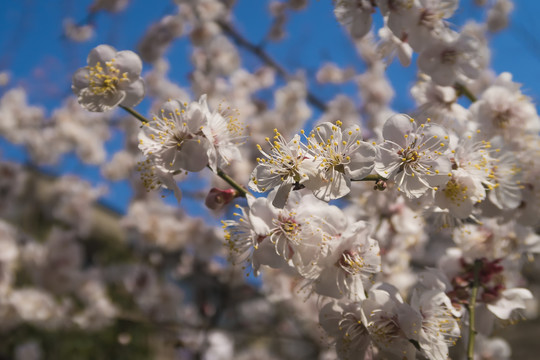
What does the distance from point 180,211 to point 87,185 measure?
1.29 metres

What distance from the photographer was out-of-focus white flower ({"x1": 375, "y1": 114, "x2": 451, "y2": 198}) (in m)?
0.94

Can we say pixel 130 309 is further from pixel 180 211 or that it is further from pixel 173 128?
pixel 173 128

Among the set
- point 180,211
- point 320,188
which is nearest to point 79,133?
point 180,211

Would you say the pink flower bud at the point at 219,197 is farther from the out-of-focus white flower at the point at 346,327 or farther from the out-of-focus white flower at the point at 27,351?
the out-of-focus white flower at the point at 27,351

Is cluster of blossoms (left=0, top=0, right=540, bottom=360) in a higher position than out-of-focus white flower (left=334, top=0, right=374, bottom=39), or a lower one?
lower

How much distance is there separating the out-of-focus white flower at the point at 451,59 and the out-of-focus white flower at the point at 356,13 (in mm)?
226

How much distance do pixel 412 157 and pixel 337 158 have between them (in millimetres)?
181

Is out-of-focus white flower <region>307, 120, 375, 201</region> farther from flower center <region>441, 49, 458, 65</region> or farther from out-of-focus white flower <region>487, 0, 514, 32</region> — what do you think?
out-of-focus white flower <region>487, 0, 514, 32</region>

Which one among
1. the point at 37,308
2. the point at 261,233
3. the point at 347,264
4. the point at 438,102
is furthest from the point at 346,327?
the point at 37,308

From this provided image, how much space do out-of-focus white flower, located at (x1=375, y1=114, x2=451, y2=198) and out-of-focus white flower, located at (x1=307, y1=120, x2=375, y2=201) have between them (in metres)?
0.05

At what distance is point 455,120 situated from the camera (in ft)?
4.48

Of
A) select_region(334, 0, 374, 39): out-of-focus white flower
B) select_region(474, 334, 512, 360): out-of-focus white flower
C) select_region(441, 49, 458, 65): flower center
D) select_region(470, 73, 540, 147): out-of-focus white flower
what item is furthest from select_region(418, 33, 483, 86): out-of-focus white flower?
select_region(474, 334, 512, 360): out-of-focus white flower

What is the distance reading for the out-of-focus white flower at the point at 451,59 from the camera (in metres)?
1.39

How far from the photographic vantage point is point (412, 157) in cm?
95
